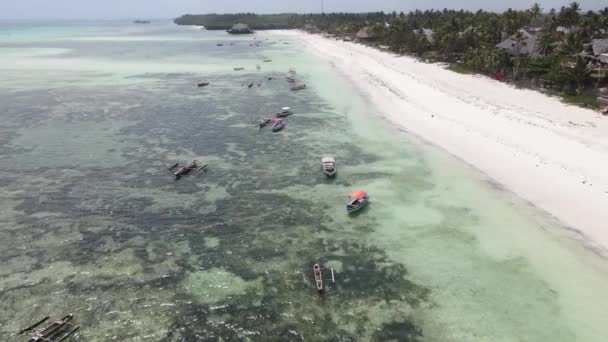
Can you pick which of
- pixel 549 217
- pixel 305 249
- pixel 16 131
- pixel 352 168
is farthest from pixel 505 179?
pixel 16 131

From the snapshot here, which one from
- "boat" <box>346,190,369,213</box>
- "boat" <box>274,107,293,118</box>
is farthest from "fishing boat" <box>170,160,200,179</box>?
"boat" <box>274,107,293,118</box>

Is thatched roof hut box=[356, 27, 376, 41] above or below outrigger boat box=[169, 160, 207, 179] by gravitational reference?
above

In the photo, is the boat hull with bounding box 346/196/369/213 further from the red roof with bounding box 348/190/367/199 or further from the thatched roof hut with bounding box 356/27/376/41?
the thatched roof hut with bounding box 356/27/376/41

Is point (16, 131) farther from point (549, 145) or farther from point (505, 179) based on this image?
point (549, 145)

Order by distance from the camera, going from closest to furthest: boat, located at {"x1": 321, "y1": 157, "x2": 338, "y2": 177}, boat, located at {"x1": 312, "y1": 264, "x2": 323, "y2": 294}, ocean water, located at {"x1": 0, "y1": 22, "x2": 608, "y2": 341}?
ocean water, located at {"x1": 0, "y1": 22, "x2": 608, "y2": 341}
boat, located at {"x1": 312, "y1": 264, "x2": 323, "y2": 294}
boat, located at {"x1": 321, "y1": 157, "x2": 338, "y2": 177}

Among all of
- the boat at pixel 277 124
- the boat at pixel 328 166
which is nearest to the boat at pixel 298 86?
the boat at pixel 277 124

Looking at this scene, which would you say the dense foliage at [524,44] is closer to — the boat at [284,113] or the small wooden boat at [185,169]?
the boat at [284,113]

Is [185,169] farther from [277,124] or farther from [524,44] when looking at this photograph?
[524,44]
